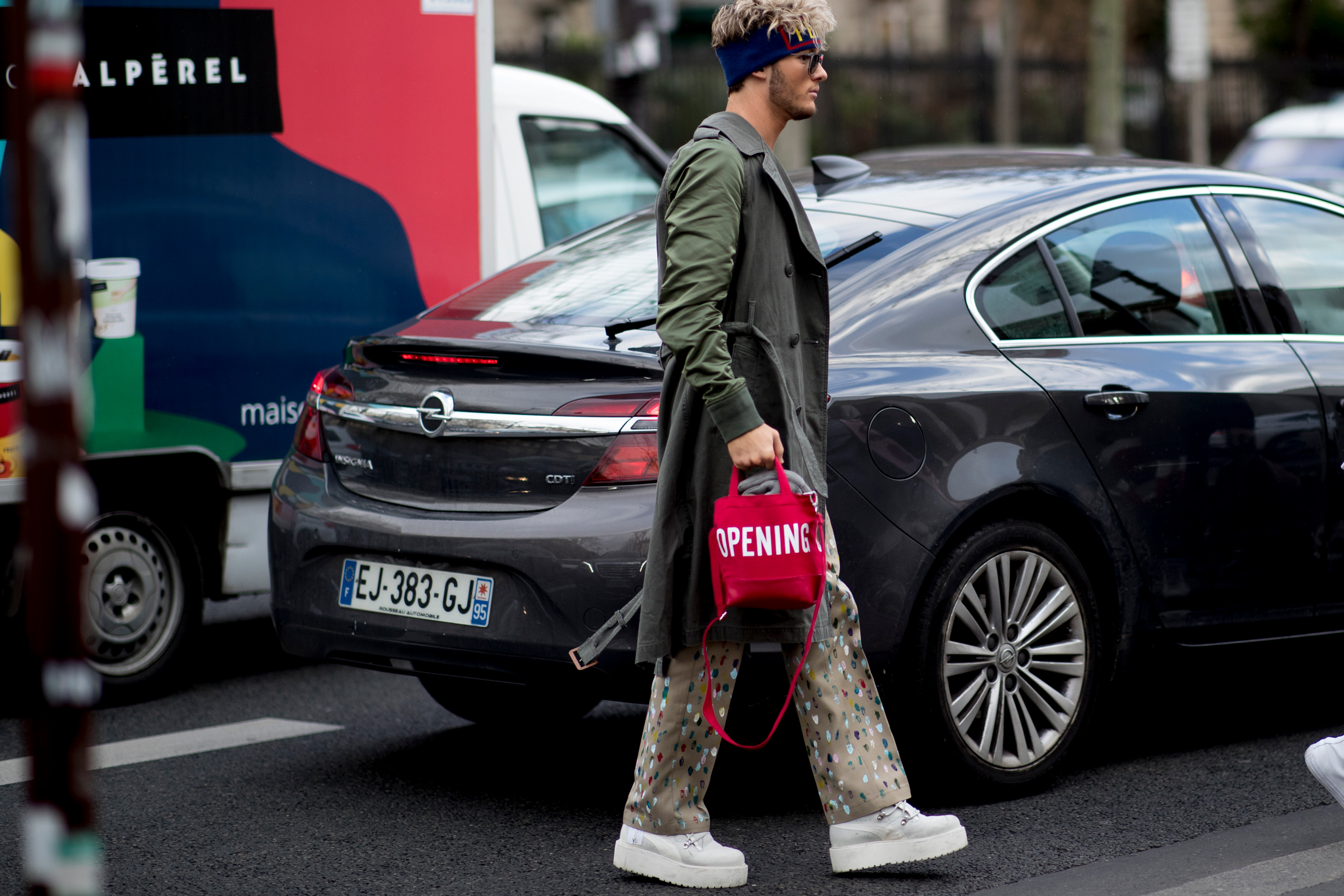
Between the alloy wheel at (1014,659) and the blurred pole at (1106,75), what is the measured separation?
58.6 ft

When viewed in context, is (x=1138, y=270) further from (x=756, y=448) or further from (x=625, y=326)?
(x=756, y=448)

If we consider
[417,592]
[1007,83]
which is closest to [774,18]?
[417,592]

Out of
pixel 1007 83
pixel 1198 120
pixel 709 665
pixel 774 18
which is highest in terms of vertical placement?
pixel 1007 83

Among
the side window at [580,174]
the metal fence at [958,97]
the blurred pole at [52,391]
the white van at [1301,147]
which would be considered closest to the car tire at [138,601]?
the side window at [580,174]

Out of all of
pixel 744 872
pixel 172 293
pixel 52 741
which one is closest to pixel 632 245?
pixel 172 293

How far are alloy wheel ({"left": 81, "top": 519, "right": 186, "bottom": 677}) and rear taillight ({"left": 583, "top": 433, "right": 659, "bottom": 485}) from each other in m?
2.11

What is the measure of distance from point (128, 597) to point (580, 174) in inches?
105

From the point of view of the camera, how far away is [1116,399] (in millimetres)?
4191

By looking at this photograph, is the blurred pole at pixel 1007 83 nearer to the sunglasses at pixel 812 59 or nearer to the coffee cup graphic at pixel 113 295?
the coffee cup graphic at pixel 113 295

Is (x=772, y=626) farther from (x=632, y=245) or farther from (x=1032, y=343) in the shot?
(x=632, y=245)

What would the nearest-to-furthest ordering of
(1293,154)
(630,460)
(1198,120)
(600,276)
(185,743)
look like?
(630,460) → (600,276) → (185,743) → (1293,154) → (1198,120)

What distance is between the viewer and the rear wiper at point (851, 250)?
419cm

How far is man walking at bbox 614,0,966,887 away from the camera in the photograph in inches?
129

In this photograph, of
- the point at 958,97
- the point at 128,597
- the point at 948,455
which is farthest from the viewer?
the point at 958,97
